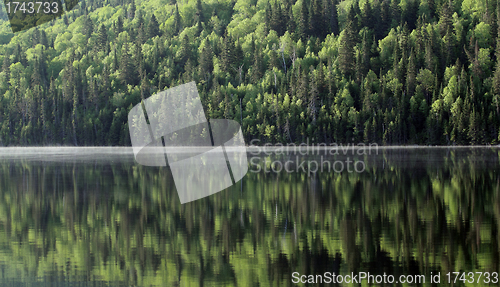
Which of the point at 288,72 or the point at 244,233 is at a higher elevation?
the point at 244,233

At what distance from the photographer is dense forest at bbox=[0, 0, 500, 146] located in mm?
122375

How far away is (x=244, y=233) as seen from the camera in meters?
20.6

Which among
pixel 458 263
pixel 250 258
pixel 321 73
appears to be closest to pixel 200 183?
pixel 250 258

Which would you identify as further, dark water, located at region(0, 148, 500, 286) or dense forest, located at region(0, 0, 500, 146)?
dense forest, located at region(0, 0, 500, 146)

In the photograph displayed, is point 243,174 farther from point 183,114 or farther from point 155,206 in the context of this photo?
point 183,114

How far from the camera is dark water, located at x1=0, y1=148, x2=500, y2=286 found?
52.6 feet

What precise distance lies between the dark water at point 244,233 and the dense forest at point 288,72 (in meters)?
89.4

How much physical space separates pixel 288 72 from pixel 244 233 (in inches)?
4878

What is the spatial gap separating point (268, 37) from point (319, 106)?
129ft

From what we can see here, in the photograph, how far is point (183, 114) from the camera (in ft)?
443

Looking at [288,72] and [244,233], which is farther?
[288,72]

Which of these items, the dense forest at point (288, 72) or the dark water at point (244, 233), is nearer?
the dark water at point (244, 233)

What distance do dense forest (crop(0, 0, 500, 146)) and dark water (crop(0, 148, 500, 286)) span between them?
8943 cm

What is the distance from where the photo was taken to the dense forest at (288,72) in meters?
122
